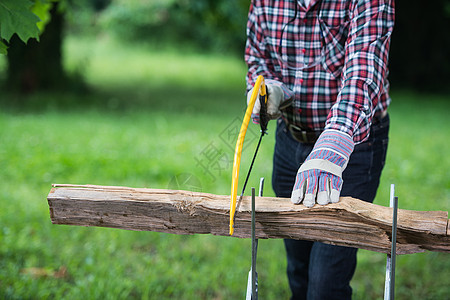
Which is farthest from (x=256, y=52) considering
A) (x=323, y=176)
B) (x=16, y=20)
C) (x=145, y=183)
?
(x=145, y=183)

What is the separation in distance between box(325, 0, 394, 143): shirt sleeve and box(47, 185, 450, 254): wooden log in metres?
0.33

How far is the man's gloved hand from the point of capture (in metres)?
1.64

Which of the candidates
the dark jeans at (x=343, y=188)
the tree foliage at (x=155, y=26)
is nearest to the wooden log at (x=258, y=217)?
the dark jeans at (x=343, y=188)

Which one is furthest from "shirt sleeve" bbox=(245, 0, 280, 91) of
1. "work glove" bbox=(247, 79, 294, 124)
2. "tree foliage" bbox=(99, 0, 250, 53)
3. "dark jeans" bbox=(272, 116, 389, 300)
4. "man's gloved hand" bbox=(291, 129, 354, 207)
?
"tree foliage" bbox=(99, 0, 250, 53)

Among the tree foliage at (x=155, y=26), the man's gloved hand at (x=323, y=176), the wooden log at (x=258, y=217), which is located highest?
the tree foliage at (x=155, y=26)

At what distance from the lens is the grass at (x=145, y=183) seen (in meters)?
3.60

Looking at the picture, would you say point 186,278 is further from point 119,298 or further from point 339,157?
point 339,157

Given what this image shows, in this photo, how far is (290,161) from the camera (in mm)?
2439

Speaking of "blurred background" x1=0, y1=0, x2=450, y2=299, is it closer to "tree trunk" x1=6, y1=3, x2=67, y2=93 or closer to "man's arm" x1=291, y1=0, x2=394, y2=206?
"tree trunk" x1=6, y1=3, x2=67, y2=93

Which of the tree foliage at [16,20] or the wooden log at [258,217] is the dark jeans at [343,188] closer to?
the wooden log at [258,217]

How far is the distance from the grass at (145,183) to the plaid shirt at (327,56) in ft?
1.66

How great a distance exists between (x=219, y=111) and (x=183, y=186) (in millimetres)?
8988

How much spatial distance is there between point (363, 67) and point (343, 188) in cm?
58

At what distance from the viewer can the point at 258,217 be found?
1.73 m
